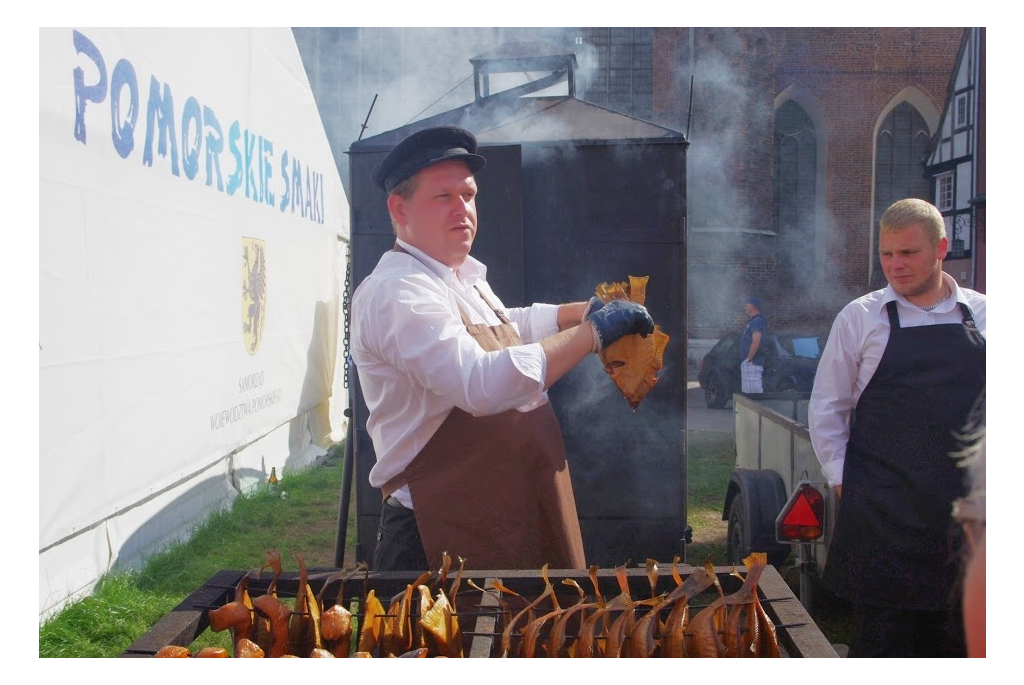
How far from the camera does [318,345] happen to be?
7055mm

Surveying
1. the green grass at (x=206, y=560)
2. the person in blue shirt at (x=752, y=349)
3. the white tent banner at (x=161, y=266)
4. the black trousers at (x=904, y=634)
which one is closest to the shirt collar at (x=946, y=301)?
the black trousers at (x=904, y=634)

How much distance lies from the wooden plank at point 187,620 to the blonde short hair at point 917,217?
194cm

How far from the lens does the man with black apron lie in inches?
88.8


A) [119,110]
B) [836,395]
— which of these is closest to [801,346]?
[836,395]

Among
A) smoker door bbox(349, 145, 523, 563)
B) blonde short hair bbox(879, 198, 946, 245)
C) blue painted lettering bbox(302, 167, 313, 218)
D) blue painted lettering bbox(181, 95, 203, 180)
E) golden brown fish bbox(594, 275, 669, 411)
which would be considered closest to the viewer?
golden brown fish bbox(594, 275, 669, 411)

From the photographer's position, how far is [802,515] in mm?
2928

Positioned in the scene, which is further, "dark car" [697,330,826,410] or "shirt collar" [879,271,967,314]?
"dark car" [697,330,826,410]

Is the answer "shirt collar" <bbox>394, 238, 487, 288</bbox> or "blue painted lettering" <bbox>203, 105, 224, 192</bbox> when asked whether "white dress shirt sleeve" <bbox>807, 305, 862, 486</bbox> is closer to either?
"shirt collar" <bbox>394, 238, 487, 288</bbox>

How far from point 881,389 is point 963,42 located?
45.1 inches

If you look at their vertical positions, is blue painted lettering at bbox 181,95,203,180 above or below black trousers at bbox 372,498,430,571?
above

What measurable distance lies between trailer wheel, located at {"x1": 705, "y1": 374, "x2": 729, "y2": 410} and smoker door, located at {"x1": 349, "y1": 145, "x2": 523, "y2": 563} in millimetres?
7069

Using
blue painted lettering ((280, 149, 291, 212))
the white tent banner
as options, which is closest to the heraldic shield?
the white tent banner

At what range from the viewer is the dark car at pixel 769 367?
9.83m

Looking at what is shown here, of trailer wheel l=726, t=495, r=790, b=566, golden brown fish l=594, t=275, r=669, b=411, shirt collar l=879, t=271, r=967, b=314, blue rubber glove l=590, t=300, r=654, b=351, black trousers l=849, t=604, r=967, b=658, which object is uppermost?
shirt collar l=879, t=271, r=967, b=314
